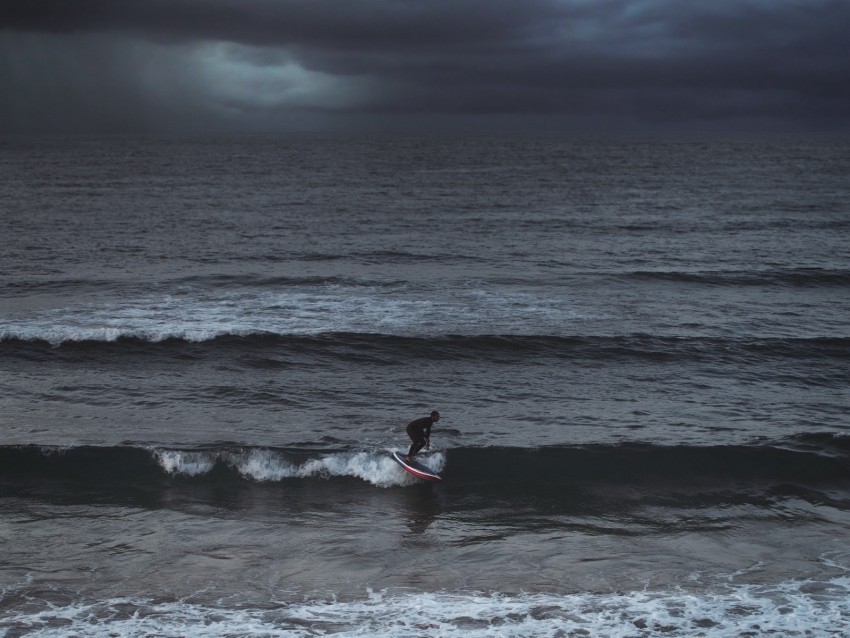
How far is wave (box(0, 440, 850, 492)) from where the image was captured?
20438 millimetres

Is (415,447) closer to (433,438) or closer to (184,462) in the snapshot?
(433,438)

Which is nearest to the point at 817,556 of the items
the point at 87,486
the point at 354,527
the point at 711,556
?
the point at 711,556

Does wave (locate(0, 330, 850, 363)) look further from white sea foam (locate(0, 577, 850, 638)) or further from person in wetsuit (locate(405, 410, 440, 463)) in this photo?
white sea foam (locate(0, 577, 850, 638))

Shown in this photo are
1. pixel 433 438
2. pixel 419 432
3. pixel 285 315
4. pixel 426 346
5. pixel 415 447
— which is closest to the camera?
pixel 419 432

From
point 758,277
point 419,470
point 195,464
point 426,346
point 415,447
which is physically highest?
point 758,277

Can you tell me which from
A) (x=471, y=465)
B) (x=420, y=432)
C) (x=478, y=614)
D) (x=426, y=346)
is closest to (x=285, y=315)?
(x=426, y=346)

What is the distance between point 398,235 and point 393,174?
55.2 meters

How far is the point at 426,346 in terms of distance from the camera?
98.8 feet

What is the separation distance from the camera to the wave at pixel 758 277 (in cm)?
4072

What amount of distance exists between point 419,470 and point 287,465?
357 cm

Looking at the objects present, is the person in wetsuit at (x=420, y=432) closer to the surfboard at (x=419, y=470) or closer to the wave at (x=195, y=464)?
the surfboard at (x=419, y=470)

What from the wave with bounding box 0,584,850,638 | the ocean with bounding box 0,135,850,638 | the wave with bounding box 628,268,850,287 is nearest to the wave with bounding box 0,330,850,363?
the ocean with bounding box 0,135,850,638

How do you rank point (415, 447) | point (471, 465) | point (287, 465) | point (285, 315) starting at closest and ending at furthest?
1. point (415, 447)
2. point (287, 465)
3. point (471, 465)
4. point (285, 315)

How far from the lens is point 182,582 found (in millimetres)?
15477
